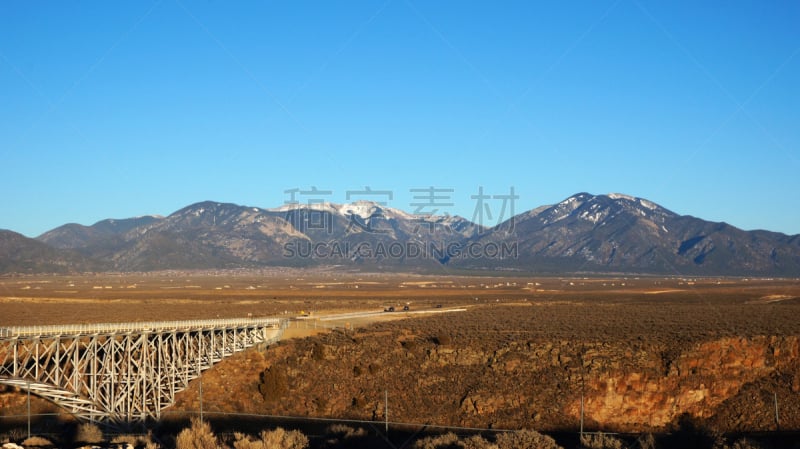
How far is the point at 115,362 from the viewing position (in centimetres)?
4181

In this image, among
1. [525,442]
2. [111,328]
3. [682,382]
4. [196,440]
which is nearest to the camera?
[196,440]

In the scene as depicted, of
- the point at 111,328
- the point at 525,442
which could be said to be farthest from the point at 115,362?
the point at 525,442

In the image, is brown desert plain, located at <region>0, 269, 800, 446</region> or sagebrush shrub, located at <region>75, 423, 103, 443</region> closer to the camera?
sagebrush shrub, located at <region>75, 423, 103, 443</region>

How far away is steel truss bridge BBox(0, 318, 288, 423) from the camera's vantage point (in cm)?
3656

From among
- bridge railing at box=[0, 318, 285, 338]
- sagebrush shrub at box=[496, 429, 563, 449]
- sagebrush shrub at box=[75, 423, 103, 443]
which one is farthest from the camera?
bridge railing at box=[0, 318, 285, 338]

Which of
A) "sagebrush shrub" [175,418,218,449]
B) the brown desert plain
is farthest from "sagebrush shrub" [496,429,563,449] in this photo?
the brown desert plain

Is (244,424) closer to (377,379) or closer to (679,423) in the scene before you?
(377,379)

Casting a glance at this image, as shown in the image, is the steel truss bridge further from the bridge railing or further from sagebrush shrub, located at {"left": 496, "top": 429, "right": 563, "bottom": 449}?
sagebrush shrub, located at {"left": 496, "top": 429, "right": 563, "bottom": 449}

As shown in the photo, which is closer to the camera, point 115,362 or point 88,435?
point 88,435

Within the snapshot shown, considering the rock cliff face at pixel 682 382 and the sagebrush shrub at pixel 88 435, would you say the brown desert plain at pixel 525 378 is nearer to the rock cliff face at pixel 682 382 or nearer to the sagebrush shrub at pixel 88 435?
the rock cliff face at pixel 682 382

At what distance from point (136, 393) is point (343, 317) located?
30.1 meters

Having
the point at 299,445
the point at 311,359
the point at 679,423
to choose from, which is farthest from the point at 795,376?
the point at 299,445

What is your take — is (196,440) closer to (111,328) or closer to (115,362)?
(111,328)

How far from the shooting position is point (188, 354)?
1855 inches
